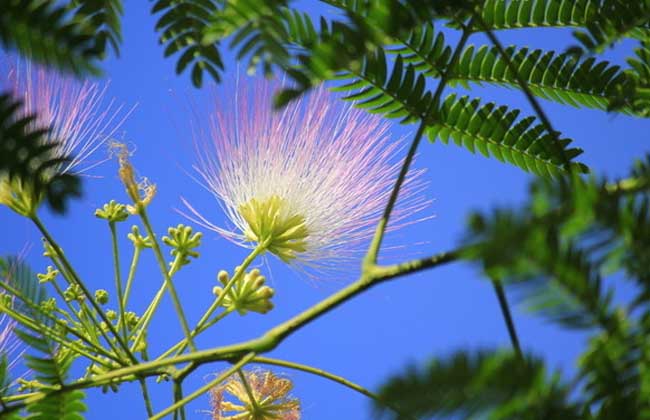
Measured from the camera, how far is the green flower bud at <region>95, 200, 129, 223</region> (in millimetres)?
1914

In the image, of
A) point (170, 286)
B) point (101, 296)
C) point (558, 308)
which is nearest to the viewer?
point (558, 308)

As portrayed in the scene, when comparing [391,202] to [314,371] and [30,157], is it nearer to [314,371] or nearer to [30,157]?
[314,371]

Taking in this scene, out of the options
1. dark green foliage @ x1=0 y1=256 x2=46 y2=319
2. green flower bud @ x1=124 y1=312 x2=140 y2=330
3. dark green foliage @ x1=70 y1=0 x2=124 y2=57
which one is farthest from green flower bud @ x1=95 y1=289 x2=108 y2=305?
dark green foliage @ x1=70 y1=0 x2=124 y2=57

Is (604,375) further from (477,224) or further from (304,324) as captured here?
(304,324)

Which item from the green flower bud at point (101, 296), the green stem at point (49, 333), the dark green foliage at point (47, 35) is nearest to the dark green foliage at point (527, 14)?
the dark green foliage at point (47, 35)

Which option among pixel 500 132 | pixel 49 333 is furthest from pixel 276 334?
pixel 500 132

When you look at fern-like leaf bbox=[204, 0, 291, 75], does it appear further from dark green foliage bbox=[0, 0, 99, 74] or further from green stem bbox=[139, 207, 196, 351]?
green stem bbox=[139, 207, 196, 351]

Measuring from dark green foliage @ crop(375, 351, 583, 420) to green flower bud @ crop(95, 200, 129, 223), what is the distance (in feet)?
4.36

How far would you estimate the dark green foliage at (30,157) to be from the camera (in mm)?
899

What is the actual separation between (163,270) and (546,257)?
0.94 m

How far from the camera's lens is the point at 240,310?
1720mm

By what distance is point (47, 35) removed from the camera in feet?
3.10

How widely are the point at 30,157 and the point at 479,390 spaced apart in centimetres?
57

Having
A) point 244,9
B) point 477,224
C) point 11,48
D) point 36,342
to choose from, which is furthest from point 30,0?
point 36,342
